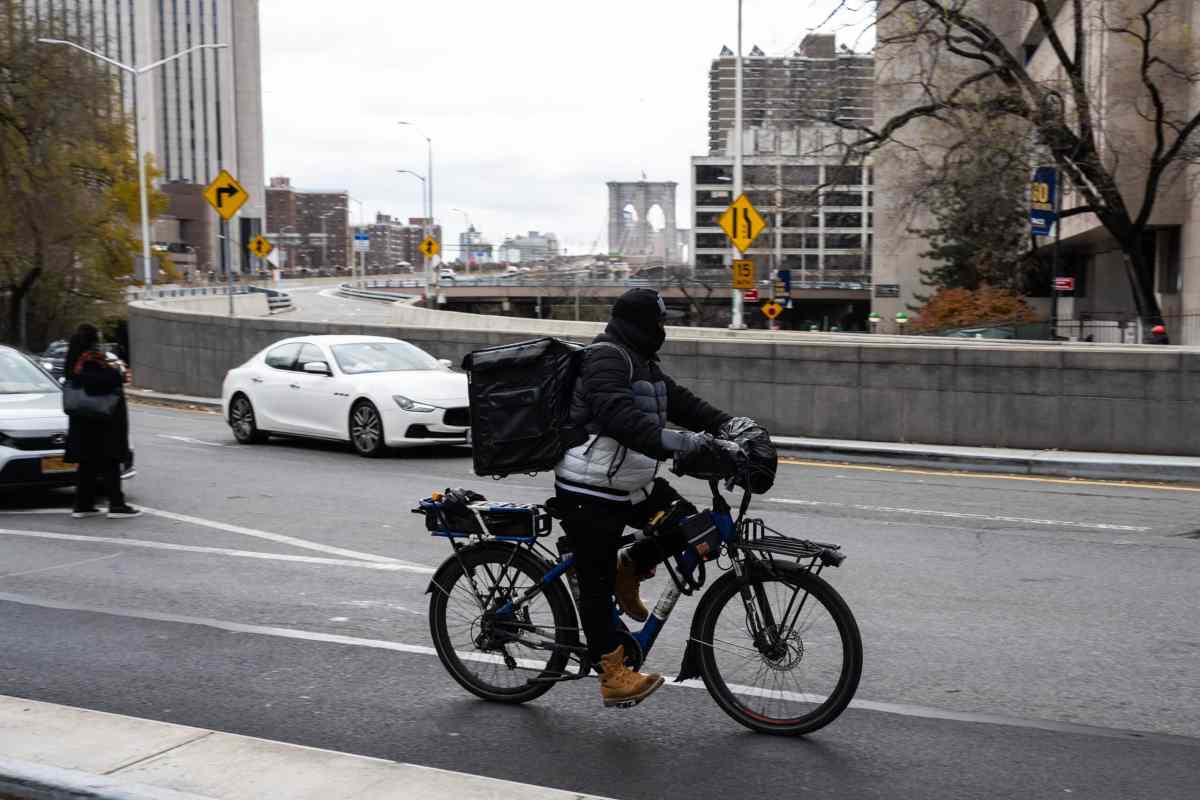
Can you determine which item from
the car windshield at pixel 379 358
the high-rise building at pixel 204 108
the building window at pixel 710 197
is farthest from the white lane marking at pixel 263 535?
the high-rise building at pixel 204 108

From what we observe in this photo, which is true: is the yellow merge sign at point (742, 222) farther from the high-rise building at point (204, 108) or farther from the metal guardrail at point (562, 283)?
the high-rise building at point (204, 108)

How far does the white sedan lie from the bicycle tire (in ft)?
32.7

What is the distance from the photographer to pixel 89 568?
9039mm

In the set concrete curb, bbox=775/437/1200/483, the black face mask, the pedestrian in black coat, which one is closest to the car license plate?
the pedestrian in black coat

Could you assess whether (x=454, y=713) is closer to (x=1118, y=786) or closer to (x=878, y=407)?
(x=1118, y=786)

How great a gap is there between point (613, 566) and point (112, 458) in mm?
7192

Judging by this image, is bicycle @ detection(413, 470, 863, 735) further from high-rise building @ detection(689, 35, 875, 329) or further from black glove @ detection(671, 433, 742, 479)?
high-rise building @ detection(689, 35, 875, 329)

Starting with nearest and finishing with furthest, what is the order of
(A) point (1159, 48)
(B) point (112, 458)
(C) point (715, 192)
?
(B) point (112, 458) < (A) point (1159, 48) < (C) point (715, 192)

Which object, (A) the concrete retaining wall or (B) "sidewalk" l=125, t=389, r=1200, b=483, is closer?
(B) "sidewalk" l=125, t=389, r=1200, b=483

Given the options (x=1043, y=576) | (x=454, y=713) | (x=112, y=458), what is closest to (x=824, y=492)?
(x=1043, y=576)

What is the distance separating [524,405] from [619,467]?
46 centimetres

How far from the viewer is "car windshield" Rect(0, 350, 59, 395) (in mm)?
12461

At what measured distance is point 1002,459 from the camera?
1547cm

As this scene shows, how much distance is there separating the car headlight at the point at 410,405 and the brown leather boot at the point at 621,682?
10698 mm
